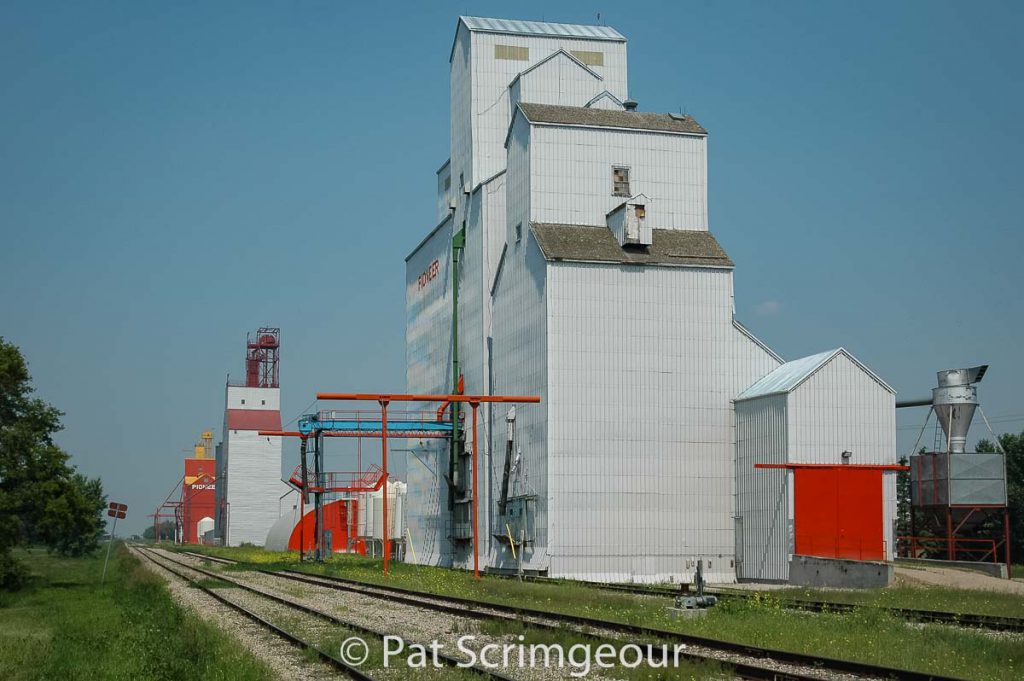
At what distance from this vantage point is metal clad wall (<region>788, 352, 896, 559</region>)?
38.4 meters

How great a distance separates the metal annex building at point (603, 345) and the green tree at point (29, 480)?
15.8 m

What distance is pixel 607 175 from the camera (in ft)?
153

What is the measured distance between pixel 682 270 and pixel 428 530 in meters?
24.5

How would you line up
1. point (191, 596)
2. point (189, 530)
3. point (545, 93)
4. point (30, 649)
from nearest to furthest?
point (30, 649), point (191, 596), point (545, 93), point (189, 530)

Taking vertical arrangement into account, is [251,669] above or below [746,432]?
below

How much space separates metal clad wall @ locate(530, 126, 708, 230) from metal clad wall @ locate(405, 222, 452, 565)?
14.1m

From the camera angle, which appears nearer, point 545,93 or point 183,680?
point 183,680

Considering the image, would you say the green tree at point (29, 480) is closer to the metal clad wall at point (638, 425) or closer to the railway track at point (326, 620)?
the railway track at point (326, 620)

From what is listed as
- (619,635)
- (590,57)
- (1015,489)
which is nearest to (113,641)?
(619,635)

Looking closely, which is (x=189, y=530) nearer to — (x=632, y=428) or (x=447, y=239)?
(x=447, y=239)

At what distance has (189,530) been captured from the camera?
498 ft

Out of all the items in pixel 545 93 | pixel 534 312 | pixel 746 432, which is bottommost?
pixel 746 432

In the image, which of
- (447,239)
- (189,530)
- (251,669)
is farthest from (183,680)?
(189,530)

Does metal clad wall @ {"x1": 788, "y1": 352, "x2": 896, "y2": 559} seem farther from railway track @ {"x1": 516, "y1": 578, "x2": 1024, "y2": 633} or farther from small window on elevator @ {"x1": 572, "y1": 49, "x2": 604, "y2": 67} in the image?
small window on elevator @ {"x1": 572, "y1": 49, "x2": 604, "y2": 67}
